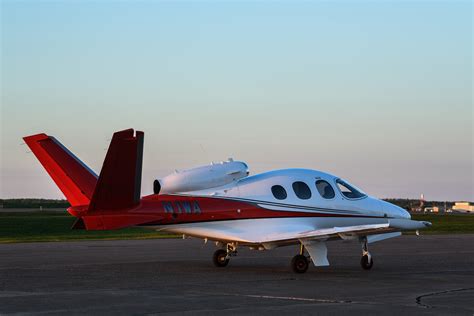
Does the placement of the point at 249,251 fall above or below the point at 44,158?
below

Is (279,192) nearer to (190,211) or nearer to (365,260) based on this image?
(190,211)

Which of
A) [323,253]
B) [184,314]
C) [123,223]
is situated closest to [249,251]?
[323,253]

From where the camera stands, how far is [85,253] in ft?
107

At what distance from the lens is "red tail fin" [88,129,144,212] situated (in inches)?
833

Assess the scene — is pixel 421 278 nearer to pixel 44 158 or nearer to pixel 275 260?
pixel 275 260

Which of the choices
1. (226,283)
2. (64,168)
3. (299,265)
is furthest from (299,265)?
(64,168)

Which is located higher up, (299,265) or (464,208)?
(464,208)

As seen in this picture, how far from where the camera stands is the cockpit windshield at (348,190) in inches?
1052

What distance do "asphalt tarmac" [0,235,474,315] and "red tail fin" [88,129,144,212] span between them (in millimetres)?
2005

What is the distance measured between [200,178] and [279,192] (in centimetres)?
242

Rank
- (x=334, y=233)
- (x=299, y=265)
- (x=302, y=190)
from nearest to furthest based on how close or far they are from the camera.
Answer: (x=334, y=233) < (x=299, y=265) < (x=302, y=190)

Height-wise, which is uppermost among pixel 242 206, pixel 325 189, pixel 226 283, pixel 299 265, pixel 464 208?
pixel 464 208

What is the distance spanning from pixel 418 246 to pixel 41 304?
24456 millimetres

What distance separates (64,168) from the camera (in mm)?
→ 25125
